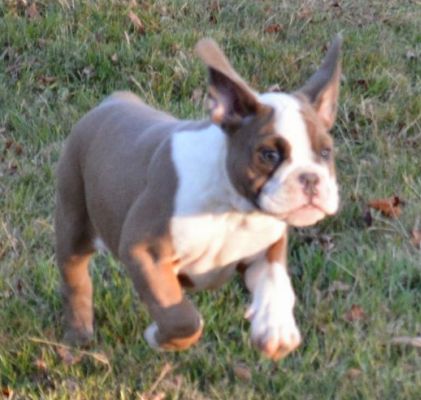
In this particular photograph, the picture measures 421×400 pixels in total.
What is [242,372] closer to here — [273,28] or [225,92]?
[225,92]

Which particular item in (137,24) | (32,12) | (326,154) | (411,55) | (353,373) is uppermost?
(326,154)

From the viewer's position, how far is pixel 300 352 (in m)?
4.87

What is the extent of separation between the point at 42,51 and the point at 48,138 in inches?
50.3

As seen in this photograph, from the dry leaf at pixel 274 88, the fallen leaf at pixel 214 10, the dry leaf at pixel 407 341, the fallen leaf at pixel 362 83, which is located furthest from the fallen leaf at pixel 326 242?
the fallen leaf at pixel 214 10

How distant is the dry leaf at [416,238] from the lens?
582cm

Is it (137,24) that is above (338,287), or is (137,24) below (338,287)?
below

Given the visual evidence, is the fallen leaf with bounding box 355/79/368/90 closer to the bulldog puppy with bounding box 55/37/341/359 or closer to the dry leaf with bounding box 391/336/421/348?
the dry leaf with bounding box 391/336/421/348

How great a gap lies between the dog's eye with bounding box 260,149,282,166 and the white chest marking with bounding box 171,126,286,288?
22 centimetres

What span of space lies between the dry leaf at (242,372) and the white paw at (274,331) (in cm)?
63

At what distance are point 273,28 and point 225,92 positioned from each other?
194 inches

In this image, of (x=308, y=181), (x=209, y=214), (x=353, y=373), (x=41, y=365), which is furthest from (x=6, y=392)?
(x=308, y=181)

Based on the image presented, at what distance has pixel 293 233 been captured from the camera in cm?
589

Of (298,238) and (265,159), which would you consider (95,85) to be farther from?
(265,159)

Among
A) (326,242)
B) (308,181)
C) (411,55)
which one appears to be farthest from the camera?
(411,55)
